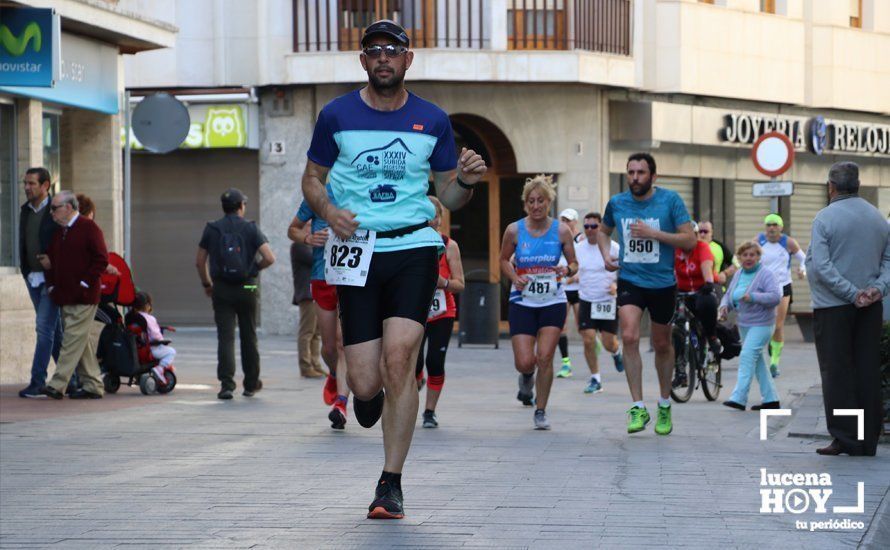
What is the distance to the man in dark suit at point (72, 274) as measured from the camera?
1484 centimetres

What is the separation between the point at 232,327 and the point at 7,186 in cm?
368

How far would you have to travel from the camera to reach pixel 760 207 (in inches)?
1348

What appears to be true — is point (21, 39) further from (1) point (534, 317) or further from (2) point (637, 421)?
(2) point (637, 421)

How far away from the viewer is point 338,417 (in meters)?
12.0

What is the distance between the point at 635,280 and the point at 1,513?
5.41m

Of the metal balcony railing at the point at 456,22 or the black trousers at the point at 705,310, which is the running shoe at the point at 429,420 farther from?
the metal balcony railing at the point at 456,22

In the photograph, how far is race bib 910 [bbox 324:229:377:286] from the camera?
24.9ft

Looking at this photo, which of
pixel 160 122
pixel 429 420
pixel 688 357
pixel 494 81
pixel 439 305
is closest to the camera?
pixel 439 305

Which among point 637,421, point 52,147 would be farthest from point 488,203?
point 637,421

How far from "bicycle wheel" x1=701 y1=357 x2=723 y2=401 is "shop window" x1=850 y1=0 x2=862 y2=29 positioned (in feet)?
72.1

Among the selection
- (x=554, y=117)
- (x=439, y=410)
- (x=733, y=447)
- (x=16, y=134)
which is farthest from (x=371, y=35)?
(x=554, y=117)

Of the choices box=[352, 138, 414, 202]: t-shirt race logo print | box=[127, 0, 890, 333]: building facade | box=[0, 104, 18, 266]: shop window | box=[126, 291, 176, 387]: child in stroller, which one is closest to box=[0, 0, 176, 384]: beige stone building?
box=[0, 104, 18, 266]: shop window

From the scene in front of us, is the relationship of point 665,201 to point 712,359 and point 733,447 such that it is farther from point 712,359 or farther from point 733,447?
point 712,359

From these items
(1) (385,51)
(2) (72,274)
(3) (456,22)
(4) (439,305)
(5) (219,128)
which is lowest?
(4) (439,305)
